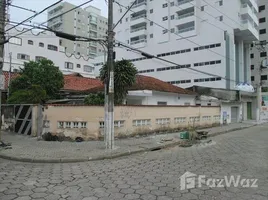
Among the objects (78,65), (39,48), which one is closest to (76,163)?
(39,48)

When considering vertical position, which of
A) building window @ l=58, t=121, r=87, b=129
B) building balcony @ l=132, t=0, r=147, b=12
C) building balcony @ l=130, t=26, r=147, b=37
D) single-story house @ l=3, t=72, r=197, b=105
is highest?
building balcony @ l=132, t=0, r=147, b=12

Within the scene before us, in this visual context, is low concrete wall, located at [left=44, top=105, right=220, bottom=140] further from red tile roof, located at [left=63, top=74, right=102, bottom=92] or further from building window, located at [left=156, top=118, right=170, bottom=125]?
red tile roof, located at [left=63, top=74, right=102, bottom=92]

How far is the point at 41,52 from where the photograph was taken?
155ft

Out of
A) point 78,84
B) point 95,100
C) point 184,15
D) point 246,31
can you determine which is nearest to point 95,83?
point 78,84

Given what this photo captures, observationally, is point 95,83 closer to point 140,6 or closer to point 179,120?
point 179,120

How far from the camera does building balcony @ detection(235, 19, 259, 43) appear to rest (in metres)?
41.8

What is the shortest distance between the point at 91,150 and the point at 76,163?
5.84ft

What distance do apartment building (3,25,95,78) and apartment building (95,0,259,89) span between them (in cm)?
1195

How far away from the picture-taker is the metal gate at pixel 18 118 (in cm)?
1487

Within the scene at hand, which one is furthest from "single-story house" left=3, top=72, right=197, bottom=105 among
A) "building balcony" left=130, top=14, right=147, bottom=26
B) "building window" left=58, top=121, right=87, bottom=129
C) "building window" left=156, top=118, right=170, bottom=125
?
"building balcony" left=130, top=14, right=147, bottom=26

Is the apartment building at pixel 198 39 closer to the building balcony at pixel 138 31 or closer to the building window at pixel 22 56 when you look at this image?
the building balcony at pixel 138 31

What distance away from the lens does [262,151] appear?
34.8 ft

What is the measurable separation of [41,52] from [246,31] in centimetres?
3581

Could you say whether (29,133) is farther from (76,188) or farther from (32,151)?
(76,188)
